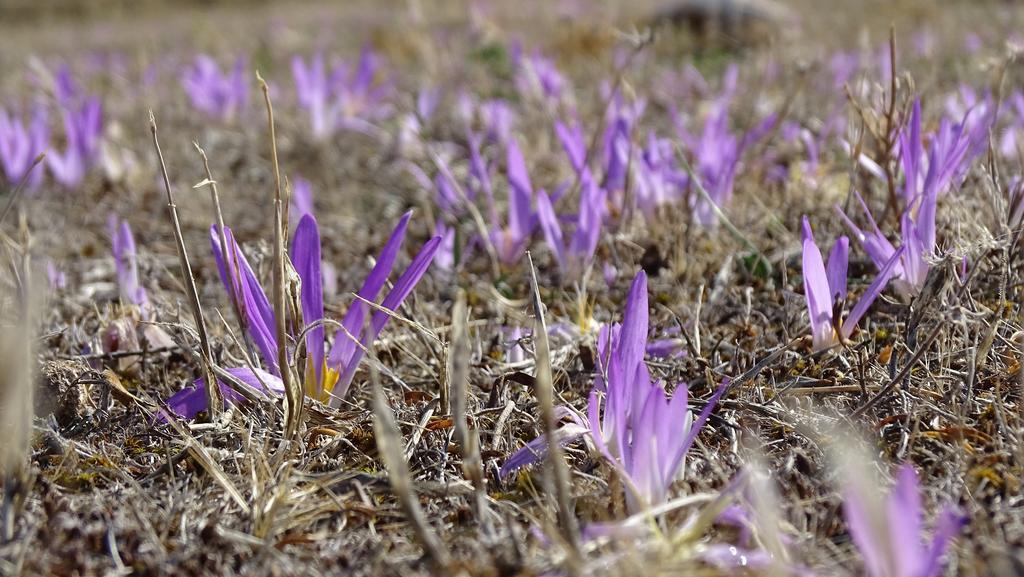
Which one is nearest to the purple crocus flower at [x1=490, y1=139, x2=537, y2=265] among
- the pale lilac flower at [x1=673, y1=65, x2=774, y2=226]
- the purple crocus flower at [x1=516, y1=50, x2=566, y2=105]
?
→ the pale lilac flower at [x1=673, y1=65, x2=774, y2=226]

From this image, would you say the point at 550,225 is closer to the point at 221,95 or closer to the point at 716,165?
the point at 716,165

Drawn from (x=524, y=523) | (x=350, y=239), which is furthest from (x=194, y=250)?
(x=524, y=523)

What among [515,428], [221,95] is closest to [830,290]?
[515,428]

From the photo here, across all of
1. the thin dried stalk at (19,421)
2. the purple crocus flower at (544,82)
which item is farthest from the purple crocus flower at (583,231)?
the purple crocus flower at (544,82)

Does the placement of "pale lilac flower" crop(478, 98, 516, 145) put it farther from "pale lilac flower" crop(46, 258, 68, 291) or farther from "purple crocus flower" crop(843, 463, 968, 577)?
"purple crocus flower" crop(843, 463, 968, 577)

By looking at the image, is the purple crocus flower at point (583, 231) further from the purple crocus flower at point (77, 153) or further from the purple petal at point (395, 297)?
the purple crocus flower at point (77, 153)

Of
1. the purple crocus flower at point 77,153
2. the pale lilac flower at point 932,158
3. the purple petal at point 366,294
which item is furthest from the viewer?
the purple crocus flower at point 77,153
